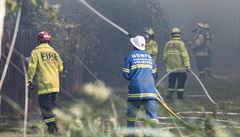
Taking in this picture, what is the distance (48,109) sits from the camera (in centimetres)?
880

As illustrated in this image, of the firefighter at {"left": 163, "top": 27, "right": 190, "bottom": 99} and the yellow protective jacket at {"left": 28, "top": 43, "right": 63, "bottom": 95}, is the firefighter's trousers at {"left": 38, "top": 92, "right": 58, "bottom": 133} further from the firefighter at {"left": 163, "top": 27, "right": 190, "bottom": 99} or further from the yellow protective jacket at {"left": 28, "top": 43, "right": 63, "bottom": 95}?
the firefighter at {"left": 163, "top": 27, "right": 190, "bottom": 99}

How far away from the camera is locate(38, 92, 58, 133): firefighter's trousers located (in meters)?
8.52

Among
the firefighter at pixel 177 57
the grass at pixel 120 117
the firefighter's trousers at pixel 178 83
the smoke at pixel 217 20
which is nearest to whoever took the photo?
the grass at pixel 120 117

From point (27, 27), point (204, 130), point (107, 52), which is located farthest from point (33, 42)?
point (204, 130)

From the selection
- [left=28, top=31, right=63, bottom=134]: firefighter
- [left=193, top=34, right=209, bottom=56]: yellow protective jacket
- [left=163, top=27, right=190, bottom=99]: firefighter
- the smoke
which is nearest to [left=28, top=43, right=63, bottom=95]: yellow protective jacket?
[left=28, top=31, right=63, bottom=134]: firefighter

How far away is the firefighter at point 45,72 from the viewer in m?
8.61

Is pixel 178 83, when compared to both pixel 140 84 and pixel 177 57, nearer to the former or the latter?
pixel 177 57

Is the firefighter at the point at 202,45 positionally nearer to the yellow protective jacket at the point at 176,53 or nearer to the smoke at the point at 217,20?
the yellow protective jacket at the point at 176,53

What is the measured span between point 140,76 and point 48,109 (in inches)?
74.8

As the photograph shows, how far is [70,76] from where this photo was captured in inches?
523

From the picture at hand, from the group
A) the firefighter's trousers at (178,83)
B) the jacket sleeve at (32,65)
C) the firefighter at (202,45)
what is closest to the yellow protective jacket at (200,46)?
the firefighter at (202,45)

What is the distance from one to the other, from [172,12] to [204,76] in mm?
12024

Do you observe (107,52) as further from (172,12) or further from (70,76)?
(172,12)

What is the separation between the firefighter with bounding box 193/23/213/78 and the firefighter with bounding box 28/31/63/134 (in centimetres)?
1082
